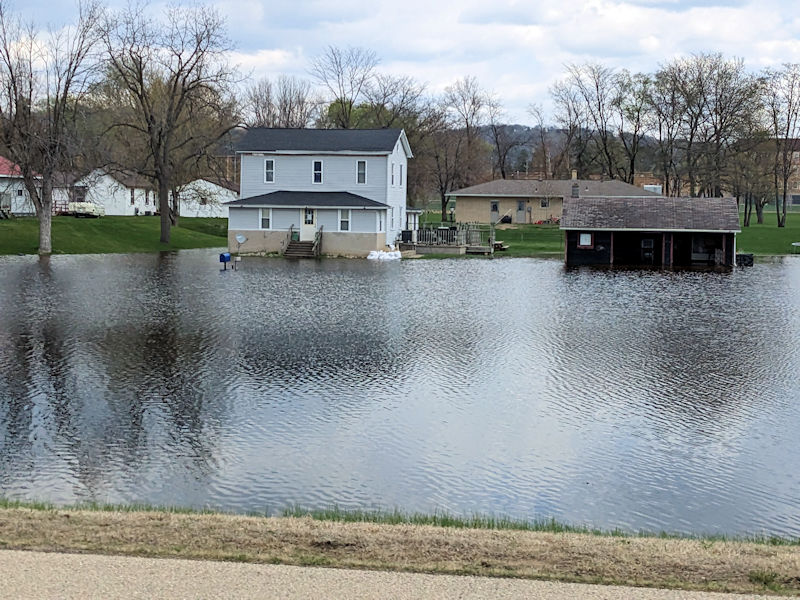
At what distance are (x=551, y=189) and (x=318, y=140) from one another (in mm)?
30640

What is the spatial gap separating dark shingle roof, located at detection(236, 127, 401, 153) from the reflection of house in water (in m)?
11.9

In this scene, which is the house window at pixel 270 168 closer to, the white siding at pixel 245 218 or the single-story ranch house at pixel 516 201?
the white siding at pixel 245 218

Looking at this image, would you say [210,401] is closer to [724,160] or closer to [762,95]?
[724,160]

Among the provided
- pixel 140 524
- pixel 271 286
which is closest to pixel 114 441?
pixel 140 524

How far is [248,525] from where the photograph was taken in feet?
31.2

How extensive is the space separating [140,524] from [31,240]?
49288 millimetres

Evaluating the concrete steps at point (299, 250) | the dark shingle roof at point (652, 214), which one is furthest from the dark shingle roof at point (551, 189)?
the concrete steps at point (299, 250)

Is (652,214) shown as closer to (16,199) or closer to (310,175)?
(310,175)

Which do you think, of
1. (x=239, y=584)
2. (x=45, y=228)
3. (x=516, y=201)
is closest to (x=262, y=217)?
(x=45, y=228)

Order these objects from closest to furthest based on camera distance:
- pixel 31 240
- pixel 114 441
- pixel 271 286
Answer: pixel 114 441 < pixel 271 286 < pixel 31 240

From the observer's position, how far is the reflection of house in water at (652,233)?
50656mm

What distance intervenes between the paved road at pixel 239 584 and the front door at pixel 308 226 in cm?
4645

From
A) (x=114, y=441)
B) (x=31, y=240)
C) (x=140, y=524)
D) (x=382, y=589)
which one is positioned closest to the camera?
(x=382, y=589)

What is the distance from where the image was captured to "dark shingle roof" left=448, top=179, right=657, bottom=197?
79562 millimetres
